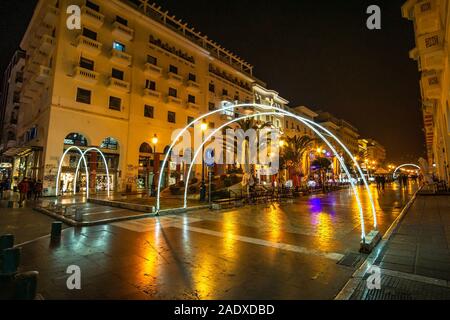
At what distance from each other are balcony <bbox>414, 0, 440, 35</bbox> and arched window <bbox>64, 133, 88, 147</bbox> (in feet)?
99.3

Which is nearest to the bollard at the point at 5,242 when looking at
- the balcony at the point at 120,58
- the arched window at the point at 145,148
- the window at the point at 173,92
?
the arched window at the point at 145,148

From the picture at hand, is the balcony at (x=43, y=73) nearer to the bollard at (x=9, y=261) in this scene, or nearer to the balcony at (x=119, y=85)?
the balcony at (x=119, y=85)

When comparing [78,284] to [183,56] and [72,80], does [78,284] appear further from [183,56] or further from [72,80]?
[183,56]

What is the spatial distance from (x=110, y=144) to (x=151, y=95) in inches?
319

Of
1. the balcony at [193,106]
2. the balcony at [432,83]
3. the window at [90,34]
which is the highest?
the window at [90,34]

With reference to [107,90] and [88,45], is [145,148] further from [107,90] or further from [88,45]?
[88,45]

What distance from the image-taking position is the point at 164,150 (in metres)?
32.2

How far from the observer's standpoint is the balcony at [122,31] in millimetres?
27281

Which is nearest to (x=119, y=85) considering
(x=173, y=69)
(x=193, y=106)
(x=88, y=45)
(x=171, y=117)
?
(x=88, y=45)

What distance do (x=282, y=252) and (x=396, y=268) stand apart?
241cm

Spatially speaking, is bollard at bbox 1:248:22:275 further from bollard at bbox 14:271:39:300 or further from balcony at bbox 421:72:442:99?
balcony at bbox 421:72:442:99

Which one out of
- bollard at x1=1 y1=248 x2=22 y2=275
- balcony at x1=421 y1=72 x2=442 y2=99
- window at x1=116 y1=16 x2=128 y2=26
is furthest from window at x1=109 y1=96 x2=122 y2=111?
balcony at x1=421 y1=72 x2=442 y2=99

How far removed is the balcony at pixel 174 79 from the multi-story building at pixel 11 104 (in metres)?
22.5

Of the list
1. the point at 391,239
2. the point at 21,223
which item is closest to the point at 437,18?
the point at 391,239
